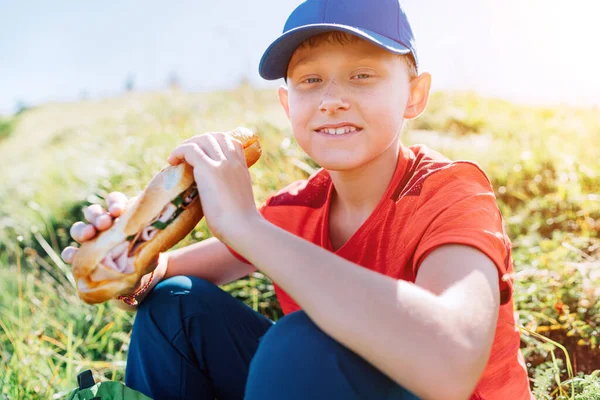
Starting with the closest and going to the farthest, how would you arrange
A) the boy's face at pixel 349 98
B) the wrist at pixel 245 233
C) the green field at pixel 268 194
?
the wrist at pixel 245 233 < the boy's face at pixel 349 98 < the green field at pixel 268 194

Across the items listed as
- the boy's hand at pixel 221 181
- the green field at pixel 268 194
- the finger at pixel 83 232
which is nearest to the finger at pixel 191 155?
the boy's hand at pixel 221 181

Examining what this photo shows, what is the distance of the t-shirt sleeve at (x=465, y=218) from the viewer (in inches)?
62.8

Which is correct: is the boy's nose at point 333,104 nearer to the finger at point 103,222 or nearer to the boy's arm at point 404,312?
the boy's arm at point 404,312

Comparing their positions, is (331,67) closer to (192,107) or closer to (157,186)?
(157,186)

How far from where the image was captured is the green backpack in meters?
1.98

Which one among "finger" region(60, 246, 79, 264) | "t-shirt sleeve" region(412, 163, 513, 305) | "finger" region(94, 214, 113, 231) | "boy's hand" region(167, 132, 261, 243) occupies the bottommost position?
"finger" region(60, 246, 79, 264)

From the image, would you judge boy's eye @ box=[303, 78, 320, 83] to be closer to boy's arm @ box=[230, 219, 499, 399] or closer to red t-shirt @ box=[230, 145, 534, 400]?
red t-shirt @ box=[230, 145, 534, 400]

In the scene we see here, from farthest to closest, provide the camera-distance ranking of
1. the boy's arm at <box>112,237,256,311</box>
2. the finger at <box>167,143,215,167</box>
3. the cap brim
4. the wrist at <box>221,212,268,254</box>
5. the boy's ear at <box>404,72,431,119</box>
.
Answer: the boy's arm at <box>112,237,256,311</box>
the boy's ear at <box>404,72,431,119</box>
the cap brim
the finger at <box>167,143,215,167</box>
the wrist at <box>221,212,268,254</box>

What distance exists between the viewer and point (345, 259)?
1579 millimetres

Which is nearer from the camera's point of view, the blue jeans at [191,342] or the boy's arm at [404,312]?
the boy's arm at [404,312]

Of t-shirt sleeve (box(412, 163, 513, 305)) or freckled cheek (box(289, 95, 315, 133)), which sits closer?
t-shirt sleeve (box(412, 163, 513, 305))

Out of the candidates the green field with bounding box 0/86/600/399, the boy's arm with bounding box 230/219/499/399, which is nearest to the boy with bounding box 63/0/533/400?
the boy's arm with bounding box 230/219/499/399

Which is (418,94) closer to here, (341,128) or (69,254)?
(341,128)

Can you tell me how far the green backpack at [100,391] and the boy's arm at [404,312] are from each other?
820 millimetres
